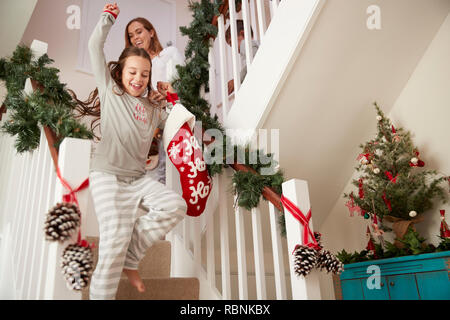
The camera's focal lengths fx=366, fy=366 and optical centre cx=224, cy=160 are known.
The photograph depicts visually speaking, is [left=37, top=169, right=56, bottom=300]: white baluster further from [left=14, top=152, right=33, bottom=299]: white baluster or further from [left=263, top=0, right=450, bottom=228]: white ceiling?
[left=263, top=0, right=450, bottom=228]: white ceiling

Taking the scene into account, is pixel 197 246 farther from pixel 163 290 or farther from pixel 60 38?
pixel 60 38

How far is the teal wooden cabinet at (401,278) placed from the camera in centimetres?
192

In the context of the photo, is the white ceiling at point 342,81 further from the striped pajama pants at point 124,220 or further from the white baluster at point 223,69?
the striped pajama pants at point 124,220

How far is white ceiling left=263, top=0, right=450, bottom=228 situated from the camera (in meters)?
2.11

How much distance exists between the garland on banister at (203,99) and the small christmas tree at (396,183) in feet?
3.10

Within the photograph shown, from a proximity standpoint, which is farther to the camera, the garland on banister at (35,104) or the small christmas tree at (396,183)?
the small christmas tree at (396,183)

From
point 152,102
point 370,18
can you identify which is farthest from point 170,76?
point 370,18

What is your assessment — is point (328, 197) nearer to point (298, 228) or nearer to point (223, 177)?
point (223, 177)

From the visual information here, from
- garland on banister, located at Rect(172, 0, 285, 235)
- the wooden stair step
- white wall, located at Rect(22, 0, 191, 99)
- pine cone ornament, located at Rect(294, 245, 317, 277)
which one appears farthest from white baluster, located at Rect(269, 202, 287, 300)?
white wall, located at Rect(22, 0, 191, 99)

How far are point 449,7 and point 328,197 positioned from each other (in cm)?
155

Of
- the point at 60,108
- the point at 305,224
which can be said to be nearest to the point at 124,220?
the point at 60,108

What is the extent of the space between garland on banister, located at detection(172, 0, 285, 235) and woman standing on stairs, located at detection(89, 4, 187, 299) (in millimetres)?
293

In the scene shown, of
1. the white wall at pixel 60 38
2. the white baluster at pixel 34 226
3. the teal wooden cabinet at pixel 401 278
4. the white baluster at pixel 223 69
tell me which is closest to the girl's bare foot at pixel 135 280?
the white baluster at pixel 34 226

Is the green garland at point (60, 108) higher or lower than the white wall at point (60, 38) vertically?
lower
